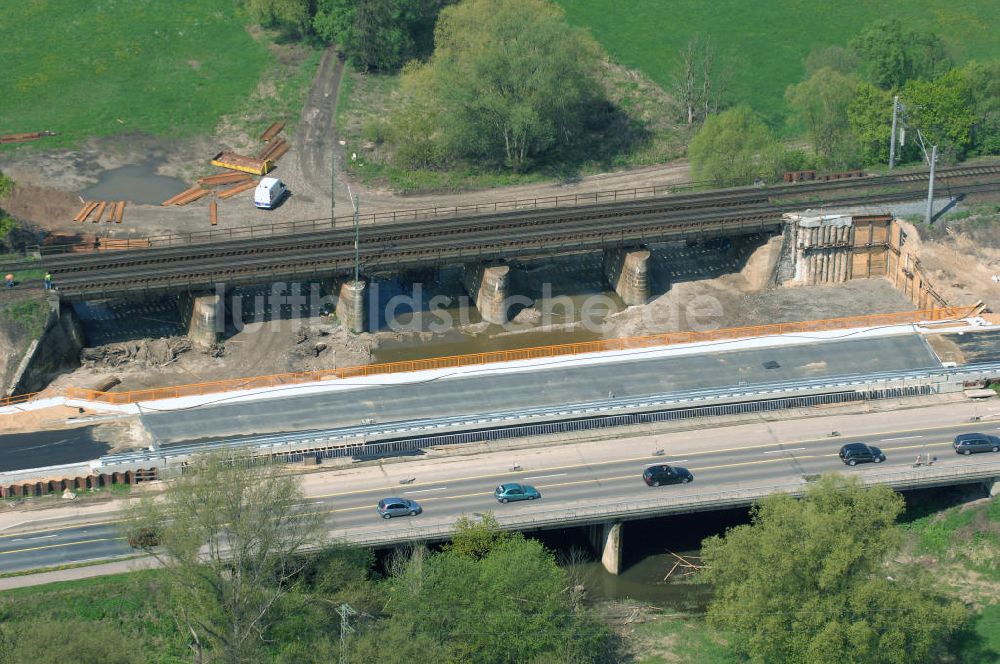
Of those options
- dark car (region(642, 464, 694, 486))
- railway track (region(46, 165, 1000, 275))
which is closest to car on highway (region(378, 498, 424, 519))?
dark car (region(642, 464, 694, 486))

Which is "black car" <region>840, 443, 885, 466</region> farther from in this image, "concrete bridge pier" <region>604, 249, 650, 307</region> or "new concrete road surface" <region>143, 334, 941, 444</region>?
"concrete bridge pier" <region>604, 249, 650, 307</region>

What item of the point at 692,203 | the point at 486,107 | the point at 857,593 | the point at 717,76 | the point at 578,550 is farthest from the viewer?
the point at 717,76

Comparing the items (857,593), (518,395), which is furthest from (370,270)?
(857,593)

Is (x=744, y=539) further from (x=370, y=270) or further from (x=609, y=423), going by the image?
(x=370, y=270)

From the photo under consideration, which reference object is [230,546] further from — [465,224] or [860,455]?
[465,224]

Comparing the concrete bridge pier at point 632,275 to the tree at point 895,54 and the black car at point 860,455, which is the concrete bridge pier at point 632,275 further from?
the tree at point 895,54

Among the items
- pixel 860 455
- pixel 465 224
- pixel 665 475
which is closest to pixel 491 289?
pixel 465 224

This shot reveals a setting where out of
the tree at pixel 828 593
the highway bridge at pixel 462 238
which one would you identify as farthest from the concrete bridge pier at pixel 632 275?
the tree at pixel 828 593
